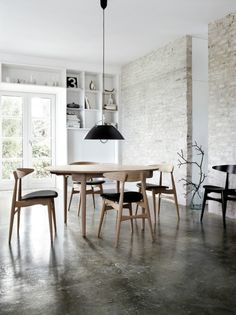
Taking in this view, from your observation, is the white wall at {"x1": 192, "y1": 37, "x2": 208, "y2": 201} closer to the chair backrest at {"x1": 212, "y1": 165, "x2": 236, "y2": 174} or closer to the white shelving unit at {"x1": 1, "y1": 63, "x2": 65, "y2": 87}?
the chair backrest at {"x1": 212, "y1": 165, "x2": 236, "y2": 174}

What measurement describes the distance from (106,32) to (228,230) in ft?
12.6

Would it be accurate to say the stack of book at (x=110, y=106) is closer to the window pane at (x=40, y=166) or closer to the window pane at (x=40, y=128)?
the window pane at (x=40, y=128)

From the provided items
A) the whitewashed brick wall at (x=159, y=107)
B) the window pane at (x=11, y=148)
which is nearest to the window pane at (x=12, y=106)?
the window pane at (x=11, y=148)

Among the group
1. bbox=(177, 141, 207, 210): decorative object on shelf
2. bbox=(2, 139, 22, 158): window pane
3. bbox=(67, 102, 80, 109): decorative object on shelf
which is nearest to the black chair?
bbox=(177, 141, 207, 210): decorative object on shelf

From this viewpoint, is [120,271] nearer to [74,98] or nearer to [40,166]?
[40,166]

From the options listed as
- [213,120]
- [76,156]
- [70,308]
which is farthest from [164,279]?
[76,156]

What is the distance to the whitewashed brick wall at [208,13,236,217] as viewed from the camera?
15.7ft

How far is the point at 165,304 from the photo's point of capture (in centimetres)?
223

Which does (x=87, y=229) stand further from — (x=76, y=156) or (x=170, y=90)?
(x=76, y=156)

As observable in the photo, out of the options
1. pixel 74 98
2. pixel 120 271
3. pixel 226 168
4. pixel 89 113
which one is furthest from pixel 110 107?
pixel 120 271

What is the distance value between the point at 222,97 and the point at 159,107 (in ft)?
5.99

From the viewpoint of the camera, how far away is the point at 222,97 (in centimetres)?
497

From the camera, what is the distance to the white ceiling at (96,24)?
15.1 ft

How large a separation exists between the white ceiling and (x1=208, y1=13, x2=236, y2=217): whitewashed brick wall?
273 millimetres
